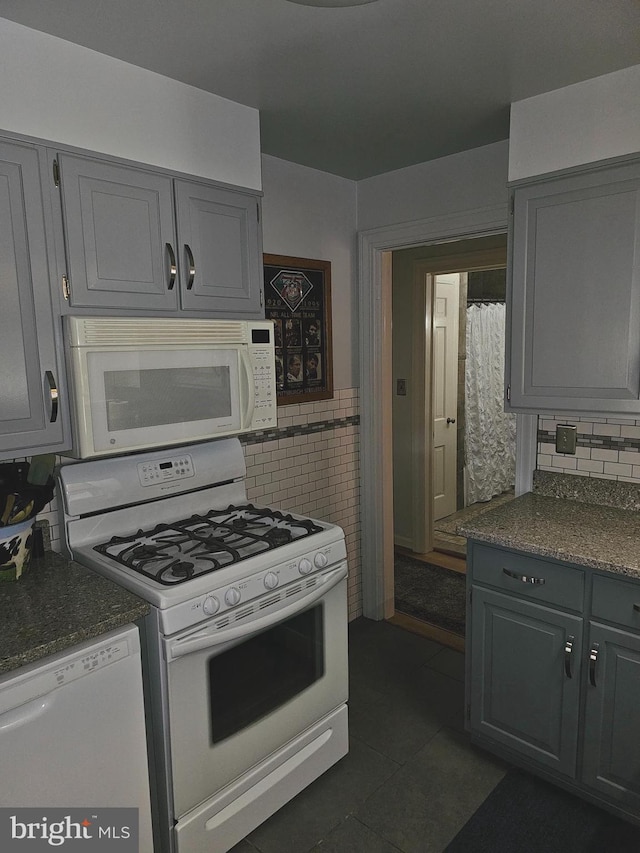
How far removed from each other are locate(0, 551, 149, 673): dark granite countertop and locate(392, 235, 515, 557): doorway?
9.65 feet

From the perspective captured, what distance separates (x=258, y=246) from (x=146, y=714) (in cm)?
164

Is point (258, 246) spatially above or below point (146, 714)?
above

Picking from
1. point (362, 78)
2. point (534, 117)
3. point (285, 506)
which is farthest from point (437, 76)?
point (285, 506)

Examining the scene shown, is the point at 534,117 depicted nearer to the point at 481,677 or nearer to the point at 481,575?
the point at 481,575

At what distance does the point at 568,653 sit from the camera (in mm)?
1953

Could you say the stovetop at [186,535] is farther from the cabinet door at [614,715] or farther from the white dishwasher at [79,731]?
the cabinet door at [614,715]

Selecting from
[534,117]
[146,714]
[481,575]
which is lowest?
[146,714]

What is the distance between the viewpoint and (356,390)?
10.8 ft

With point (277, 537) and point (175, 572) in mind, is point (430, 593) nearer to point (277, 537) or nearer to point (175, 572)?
point (277, 537)

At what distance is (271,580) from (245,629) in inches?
6.6

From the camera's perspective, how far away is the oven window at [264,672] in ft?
5.92

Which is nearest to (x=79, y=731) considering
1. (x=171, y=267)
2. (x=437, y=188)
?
(x=171, y=267)

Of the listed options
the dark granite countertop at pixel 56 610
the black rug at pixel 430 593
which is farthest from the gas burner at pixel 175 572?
the black rug at pixel 430 593

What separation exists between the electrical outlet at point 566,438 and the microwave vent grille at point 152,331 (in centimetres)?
133
